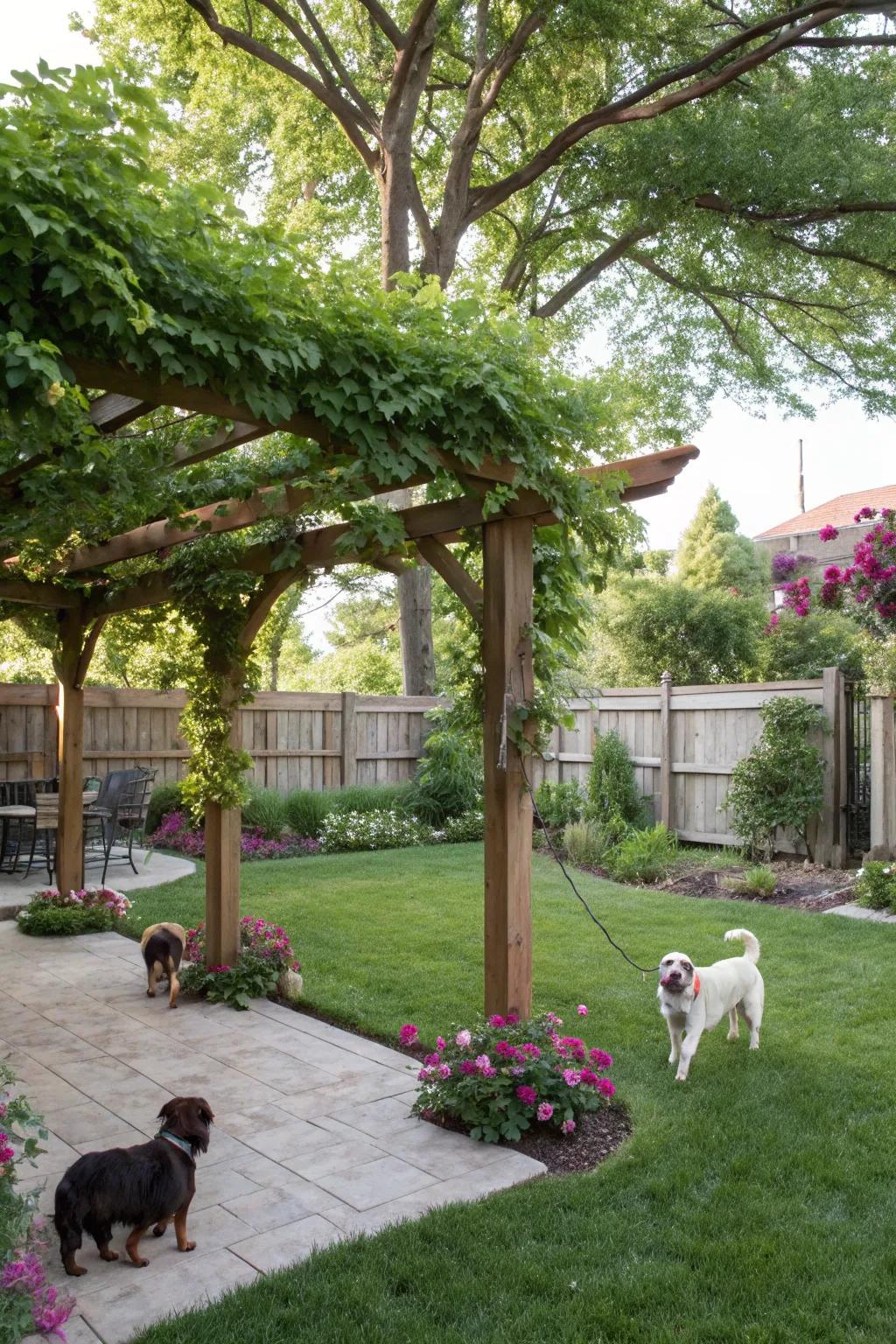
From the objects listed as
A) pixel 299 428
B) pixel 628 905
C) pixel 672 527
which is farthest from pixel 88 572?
pixel 672 527

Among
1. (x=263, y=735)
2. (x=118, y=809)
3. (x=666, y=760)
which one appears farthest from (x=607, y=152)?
(x=118, y=809)

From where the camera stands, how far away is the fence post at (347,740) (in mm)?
12211

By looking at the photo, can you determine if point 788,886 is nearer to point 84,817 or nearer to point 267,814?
point 267,814

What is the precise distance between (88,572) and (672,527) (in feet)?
58.4

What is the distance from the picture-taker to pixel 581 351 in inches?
609

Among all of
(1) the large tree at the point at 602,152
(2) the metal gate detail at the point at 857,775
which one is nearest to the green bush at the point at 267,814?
(1) the large tree at the point at 602,152

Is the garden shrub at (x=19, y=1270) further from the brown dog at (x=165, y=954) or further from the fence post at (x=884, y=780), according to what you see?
the fence post at (x=884, y=780)

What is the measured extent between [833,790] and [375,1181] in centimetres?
635

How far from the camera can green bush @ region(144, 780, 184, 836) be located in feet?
36.4

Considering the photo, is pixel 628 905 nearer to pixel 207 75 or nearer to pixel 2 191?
pixel 2 191

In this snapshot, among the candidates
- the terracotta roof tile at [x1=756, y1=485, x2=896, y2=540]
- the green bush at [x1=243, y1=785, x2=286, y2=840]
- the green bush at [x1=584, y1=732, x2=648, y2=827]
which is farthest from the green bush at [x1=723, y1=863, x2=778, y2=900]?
the terracotta roof tile at [x1=756, y1=485, x2=896, y2=540]

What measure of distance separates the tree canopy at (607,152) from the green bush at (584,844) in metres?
6.55

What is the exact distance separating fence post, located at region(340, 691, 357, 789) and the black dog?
928 cm

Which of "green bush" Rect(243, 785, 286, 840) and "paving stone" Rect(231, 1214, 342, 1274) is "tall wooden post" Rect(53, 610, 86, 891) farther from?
"paving stone" Rect(231, 1214, 342, 1274)
